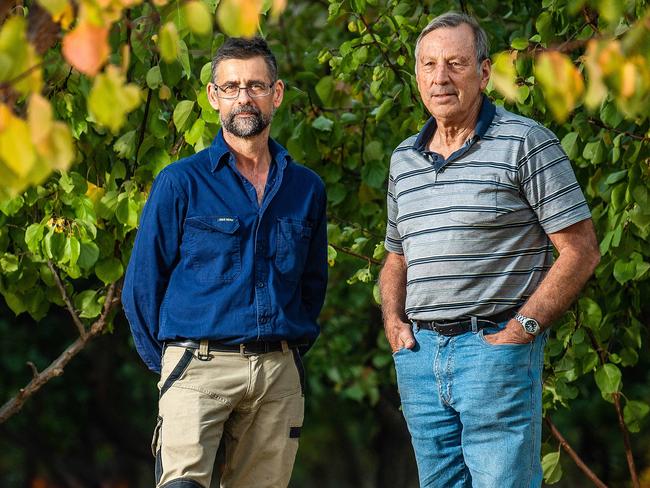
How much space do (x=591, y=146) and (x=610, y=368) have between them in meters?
0.89

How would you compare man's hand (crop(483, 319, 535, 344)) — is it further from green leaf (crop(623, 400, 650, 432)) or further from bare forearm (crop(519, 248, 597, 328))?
green leaf (crop(623, 400, 650, 432))

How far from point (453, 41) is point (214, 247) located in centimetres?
92

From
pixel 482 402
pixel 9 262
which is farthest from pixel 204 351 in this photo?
pixel 9 262

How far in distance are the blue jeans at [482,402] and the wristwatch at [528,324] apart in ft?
0.20

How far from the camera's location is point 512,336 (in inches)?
124

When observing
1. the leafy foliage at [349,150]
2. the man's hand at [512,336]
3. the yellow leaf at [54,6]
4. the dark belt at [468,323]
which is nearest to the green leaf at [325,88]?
the leafy foliage at [349,150]

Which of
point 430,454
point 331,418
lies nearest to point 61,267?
point 430,454

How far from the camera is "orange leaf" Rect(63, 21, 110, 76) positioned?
5.28 feet

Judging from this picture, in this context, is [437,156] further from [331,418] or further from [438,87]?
[331,418]

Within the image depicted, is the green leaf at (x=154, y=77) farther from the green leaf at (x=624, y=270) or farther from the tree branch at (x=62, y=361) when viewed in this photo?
the green leaf at (x=624, y=270)

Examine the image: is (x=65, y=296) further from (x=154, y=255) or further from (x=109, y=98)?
(x=109, y=98)

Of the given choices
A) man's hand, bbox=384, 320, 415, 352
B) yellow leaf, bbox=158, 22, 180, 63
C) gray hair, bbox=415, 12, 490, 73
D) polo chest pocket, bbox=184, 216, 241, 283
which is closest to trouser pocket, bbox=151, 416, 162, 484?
polo chest pocket, bbox=184, 216, 241, 283

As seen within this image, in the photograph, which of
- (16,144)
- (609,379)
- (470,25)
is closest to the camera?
(16,144)

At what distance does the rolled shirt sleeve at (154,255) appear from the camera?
3.51m
